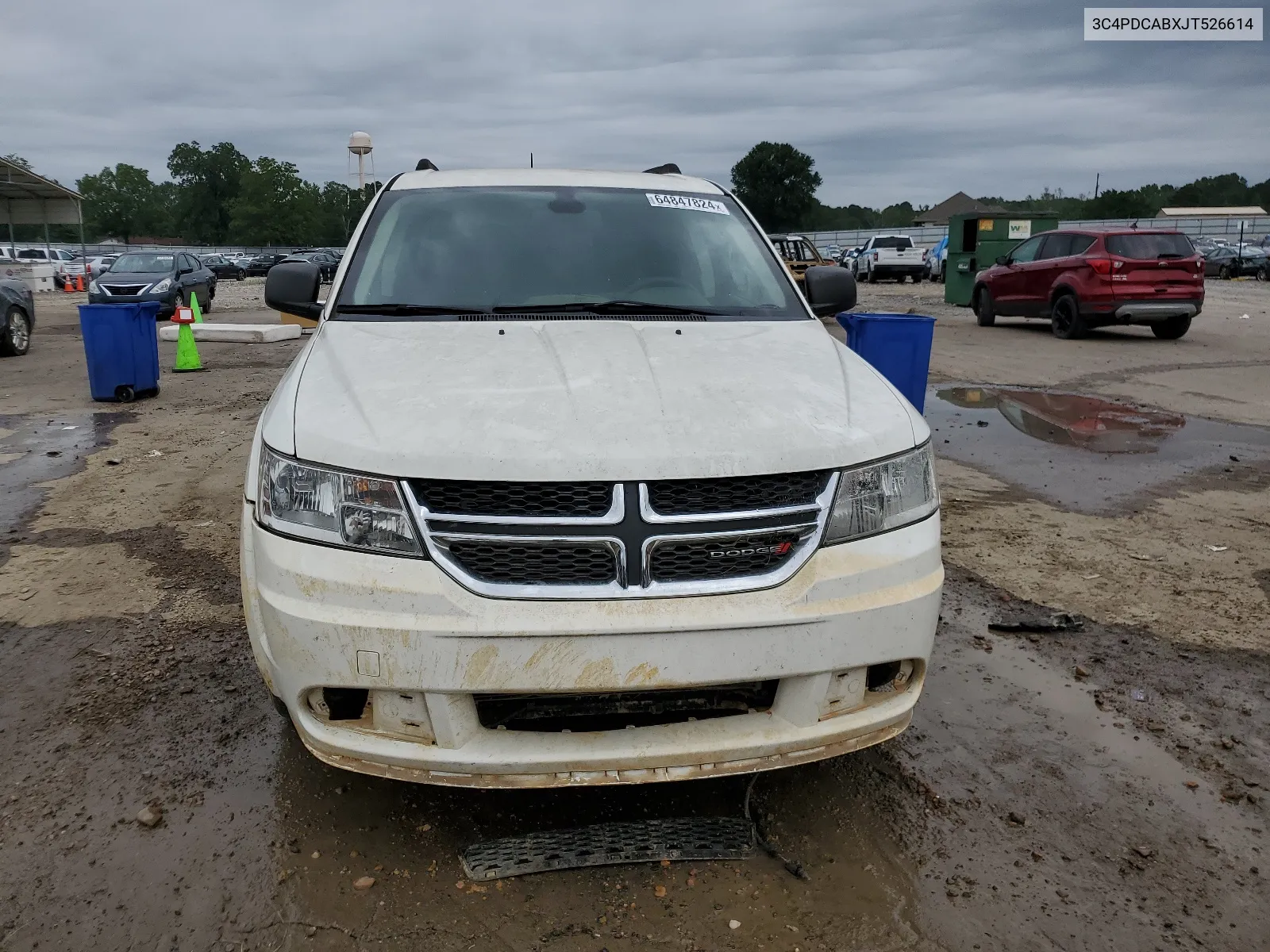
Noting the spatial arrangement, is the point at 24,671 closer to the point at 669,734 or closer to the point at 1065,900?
the point at 669,734

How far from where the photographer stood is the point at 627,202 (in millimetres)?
3994

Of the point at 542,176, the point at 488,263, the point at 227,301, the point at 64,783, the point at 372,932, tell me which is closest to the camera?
the point at 372,932

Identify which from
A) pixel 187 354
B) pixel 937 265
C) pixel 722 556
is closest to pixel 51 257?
pixel 187 354

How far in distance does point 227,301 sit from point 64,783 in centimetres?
3013

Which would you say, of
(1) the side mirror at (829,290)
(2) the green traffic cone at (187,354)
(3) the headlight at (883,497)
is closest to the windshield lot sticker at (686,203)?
(1) the side mirror at (829,290)

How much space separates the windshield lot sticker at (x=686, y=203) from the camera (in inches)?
→ 159

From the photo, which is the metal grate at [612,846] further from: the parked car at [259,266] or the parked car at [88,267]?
the parked car at [259,266]

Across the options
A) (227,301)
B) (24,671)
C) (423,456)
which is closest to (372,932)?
(423,456)

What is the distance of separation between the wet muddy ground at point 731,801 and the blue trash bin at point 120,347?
5.30 metres

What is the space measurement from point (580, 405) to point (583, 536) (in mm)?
411

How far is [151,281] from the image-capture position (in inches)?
836

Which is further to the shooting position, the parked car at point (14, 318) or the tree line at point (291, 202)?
the tree line at point (291, 202)

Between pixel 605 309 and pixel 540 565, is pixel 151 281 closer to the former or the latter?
pixel 605 309

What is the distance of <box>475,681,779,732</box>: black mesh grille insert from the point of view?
2316 millimetres
